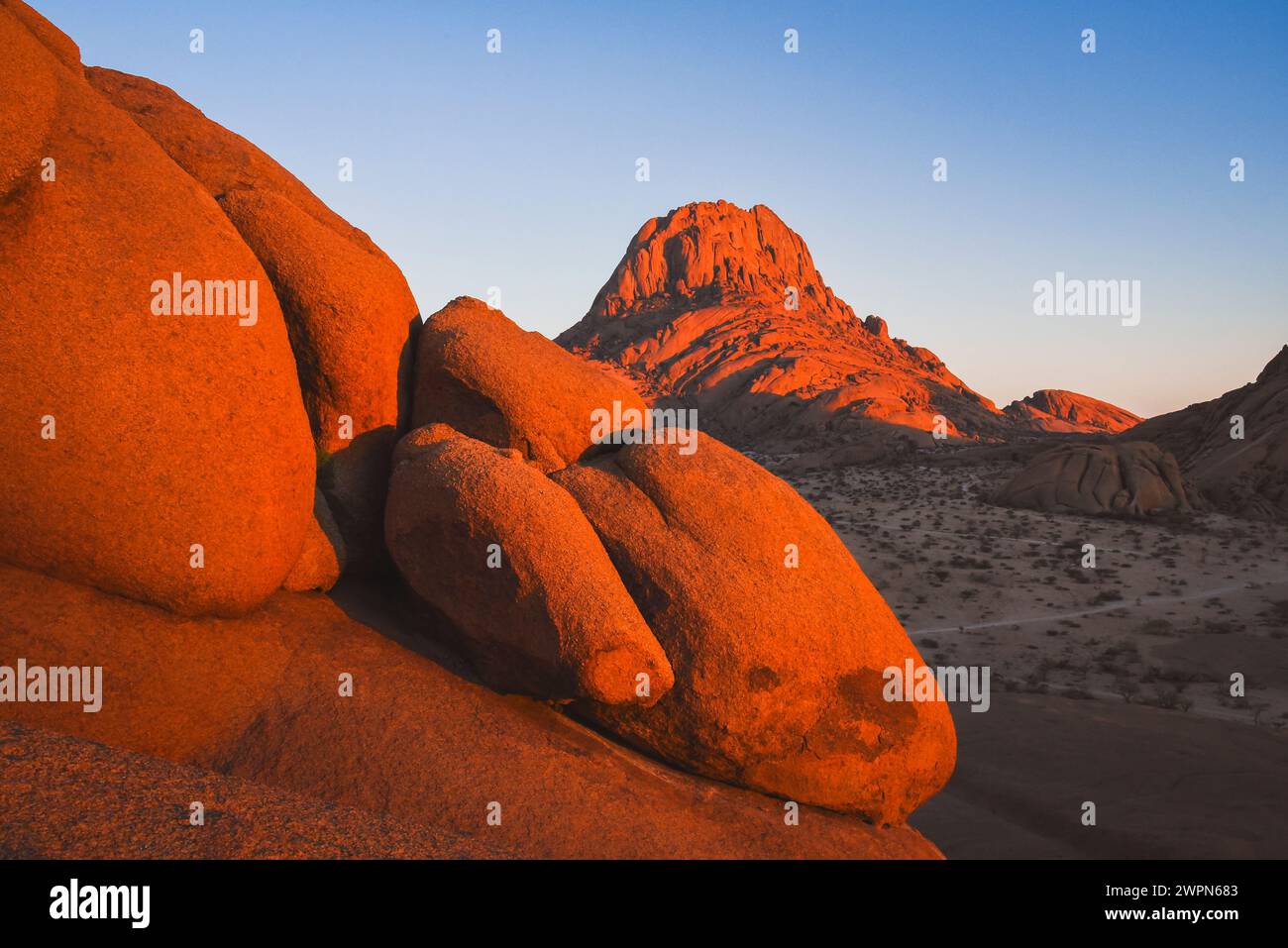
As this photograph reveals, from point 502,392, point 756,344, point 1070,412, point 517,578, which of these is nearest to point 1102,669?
point 502,392

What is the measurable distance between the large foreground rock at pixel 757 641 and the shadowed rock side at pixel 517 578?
343 millimetres

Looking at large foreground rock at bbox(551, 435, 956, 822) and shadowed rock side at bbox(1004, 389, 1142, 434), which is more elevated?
shadowed rock side at bbox(1004, 389, 1142, 434)

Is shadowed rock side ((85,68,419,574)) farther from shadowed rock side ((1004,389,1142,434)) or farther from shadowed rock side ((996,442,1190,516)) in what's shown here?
shadowed rock side ((1004,389,1142,434))

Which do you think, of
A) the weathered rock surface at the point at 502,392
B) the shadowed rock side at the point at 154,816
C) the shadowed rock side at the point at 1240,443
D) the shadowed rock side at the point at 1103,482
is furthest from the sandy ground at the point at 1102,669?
the shadowed rock side at the point at 154,816

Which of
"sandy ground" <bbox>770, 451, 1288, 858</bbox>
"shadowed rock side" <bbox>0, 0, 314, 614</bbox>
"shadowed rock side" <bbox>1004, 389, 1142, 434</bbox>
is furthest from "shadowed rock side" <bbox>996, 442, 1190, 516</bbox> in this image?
"shadowed rock side" <bbox>1004, 389, 1142, 434</bbox>

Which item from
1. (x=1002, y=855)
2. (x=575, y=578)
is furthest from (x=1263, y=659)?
(x=575, y=578)

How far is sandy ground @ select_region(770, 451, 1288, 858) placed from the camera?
357 inches

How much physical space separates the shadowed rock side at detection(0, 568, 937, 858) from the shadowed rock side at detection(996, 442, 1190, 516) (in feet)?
93.6

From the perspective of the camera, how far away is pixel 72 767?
4137mm

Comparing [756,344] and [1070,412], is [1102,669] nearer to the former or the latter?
[756,344]
